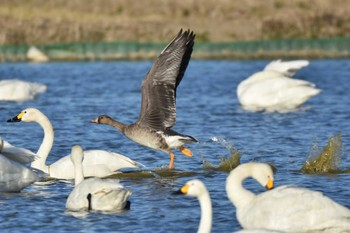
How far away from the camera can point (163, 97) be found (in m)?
14.7

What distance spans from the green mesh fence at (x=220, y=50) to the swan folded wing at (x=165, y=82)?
30.4m

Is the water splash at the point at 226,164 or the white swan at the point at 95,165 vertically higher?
the white swan at the point at 95,165

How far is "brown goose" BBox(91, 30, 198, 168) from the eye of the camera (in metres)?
14.5

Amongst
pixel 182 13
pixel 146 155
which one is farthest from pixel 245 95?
pixel 182 13

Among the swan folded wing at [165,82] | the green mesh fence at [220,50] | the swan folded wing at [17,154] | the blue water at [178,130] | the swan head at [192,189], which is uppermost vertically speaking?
the swan folded wing at [165,82]

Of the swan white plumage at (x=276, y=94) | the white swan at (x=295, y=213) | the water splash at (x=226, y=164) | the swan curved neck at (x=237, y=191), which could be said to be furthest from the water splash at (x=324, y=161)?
the swan white plumage at (x=276, y=94)

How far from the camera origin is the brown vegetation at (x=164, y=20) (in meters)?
51.5

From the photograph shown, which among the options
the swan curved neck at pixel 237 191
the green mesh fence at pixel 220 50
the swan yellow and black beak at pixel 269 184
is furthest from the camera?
the green mesh fence at pixel 220 50

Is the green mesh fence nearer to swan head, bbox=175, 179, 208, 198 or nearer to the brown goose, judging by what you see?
the brown goose

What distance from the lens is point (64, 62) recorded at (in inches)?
1788

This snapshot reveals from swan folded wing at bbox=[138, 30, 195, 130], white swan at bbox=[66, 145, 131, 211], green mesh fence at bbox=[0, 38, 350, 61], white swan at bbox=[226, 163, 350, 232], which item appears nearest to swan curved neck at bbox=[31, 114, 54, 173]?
swan folded wing at bbox=[138, 30, 195, 130]

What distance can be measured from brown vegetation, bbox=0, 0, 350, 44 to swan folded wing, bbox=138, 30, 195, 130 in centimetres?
3539

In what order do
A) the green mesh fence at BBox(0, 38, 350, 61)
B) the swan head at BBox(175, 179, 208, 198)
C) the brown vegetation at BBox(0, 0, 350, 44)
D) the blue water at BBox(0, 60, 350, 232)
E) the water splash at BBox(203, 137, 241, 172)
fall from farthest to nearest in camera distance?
the brown vegetation at BBox(0, 0, 350, 44), the green mesh fence at BBox(0, 38, 350, 61), the water splash at BBox(203, 137, 241, 172), the blue water at BBox(0, 60, 350, 232), the swan head at BBox(175, 179, 208, 198)

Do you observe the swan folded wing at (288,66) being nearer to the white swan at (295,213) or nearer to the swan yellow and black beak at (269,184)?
the swan yellow and black beak at (269,184)
